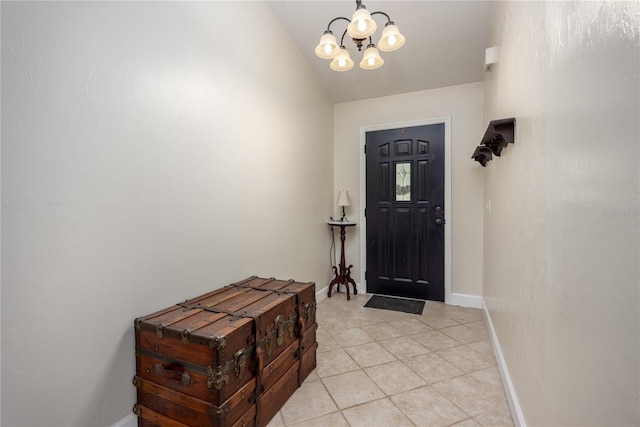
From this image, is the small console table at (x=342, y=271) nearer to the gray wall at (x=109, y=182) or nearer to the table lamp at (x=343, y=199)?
the table lamp at (x=343, y=199)

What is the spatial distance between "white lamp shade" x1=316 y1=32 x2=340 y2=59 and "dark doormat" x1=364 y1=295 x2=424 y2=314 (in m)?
2.69

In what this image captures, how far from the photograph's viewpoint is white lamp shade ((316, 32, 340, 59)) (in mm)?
2100

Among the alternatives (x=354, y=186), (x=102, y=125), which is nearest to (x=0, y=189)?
(x=102, y=125)

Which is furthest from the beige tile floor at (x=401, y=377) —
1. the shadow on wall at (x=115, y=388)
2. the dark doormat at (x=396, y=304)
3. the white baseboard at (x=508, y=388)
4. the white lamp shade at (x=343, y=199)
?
the white lamp shade at (x=343, y=199)

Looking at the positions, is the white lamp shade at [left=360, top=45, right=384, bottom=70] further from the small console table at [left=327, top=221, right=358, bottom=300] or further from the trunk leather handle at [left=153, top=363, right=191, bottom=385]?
the trunk leather handle at [left=153, top=363, right=191, bottom=385]

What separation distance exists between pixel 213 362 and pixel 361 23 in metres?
2.13

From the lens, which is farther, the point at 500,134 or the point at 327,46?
the point at 327,46

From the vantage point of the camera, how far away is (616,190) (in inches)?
25.0

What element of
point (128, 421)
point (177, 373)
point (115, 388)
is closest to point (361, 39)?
point (177, 373)

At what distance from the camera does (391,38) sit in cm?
204

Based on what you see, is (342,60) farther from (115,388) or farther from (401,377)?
(115,388)

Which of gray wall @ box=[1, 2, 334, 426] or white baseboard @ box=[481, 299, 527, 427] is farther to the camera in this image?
white baseboard @ box=[481, 299, 527, 427]

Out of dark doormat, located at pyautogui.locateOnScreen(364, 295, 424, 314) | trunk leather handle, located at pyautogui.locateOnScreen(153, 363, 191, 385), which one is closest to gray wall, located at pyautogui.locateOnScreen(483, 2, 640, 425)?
trunk leather handle, located at pyautogui.locateOnScreen(153, 363, 191, 385)

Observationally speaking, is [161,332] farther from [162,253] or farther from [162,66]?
[162,66]
